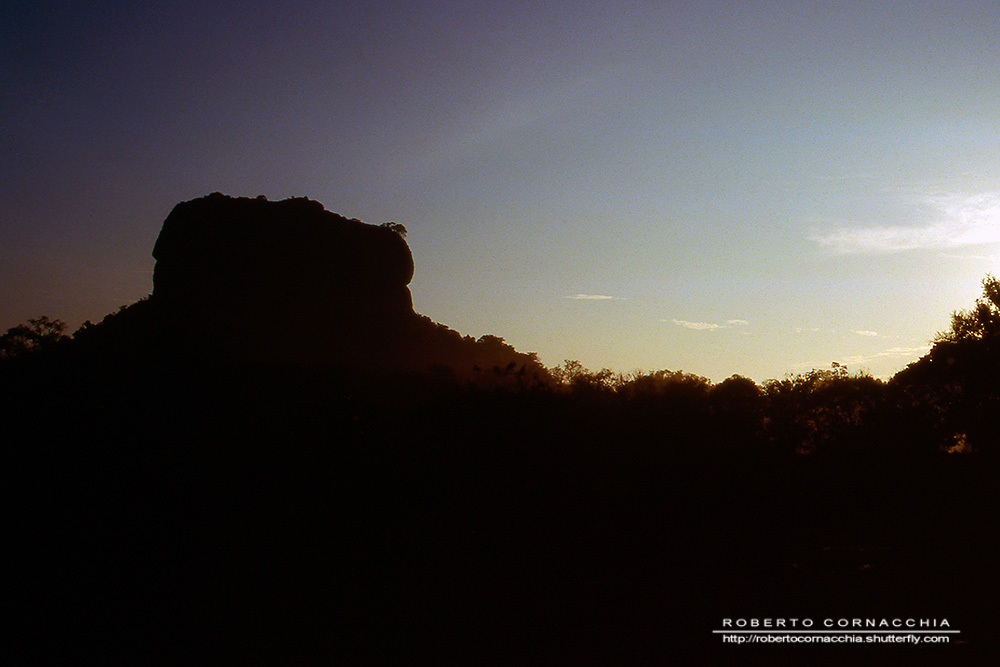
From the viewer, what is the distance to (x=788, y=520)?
2181cm

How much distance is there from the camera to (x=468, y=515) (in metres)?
18.1

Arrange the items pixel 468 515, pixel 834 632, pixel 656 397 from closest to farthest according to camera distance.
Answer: pixel 834 632
pixel 468 515
pixel 656 397

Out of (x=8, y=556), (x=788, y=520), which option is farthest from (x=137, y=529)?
(x=788, y=520)

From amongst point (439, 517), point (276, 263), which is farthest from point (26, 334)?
point (439, 517)

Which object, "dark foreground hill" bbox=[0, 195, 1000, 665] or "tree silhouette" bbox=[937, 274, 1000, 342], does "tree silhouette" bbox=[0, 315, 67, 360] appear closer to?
"dark foreground hill" bbox=[0, 195, 1000, 665]

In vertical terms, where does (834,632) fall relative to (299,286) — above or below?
below

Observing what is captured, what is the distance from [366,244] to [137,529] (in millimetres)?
52881

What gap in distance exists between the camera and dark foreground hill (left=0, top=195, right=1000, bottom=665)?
35.0ft

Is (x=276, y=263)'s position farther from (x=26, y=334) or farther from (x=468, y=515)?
(x=468, y=515)

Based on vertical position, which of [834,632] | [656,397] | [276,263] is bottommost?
[834,632]

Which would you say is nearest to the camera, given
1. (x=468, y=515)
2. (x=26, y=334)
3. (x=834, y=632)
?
(x=834, y=632)

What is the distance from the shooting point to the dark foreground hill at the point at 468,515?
420 inches

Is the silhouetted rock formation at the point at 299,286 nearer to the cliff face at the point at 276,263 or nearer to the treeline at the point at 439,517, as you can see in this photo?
the cliff face at the point at 276,263

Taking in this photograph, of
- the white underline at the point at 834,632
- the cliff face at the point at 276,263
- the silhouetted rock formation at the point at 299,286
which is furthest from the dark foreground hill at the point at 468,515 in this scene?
the cliff face at the point at 276,263
